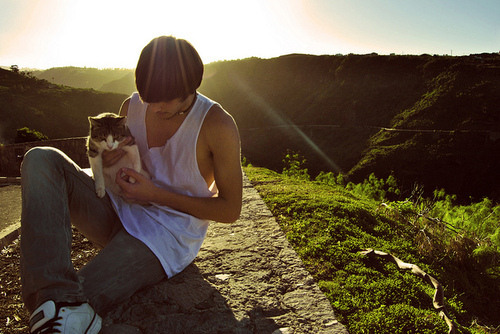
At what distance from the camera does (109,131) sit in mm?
2068

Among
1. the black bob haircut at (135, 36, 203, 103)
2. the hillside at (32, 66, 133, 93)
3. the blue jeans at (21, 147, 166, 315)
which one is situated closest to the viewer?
the blue jeans at (21, 147, 166, 315)

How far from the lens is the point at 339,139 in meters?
33.8

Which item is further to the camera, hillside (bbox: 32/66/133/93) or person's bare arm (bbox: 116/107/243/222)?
hillside (bbox: 32/66/133/93)

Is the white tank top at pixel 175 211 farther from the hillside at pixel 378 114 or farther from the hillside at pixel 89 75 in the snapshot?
the hillside at pixel 89 75

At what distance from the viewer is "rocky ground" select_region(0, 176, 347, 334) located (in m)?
1.55

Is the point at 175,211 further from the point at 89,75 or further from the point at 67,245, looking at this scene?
the point at 89,75

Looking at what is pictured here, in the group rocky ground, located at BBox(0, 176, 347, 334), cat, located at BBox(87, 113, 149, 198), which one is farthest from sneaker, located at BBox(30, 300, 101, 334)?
cat, located at BBox(87, 113, 149, 198)

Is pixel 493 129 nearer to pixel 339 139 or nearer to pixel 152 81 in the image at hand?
pixel 339 139

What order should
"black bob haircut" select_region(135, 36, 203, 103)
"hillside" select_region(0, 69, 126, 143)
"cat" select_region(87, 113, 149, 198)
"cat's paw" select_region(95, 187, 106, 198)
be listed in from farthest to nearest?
"hillside" select_region(0, 69, 126, 143), "cat" select_region(87, 113, 149, 198), "cat's paw" select_region(95, 187, 106, 198), "black bob haircut" select_region(135, 36, 203, 103)

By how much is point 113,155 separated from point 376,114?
3683 centimetres

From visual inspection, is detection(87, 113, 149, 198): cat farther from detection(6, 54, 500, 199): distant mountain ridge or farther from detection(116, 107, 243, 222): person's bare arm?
detection(6, 54, 500, 199): distant mountain ridge

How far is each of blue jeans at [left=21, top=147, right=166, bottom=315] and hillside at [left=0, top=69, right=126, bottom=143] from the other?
65.1 feet

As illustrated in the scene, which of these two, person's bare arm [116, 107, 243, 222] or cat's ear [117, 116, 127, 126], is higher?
cat's ear [117, 116, 127, 126]

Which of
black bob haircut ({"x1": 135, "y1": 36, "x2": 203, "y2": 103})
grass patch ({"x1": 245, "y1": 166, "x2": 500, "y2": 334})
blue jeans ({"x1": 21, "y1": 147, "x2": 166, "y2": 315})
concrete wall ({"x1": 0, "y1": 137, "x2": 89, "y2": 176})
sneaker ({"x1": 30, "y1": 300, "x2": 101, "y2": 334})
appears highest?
black bob haircut ({"x1": 135, "y1": 36, "x2": 203, "y2": 103})
